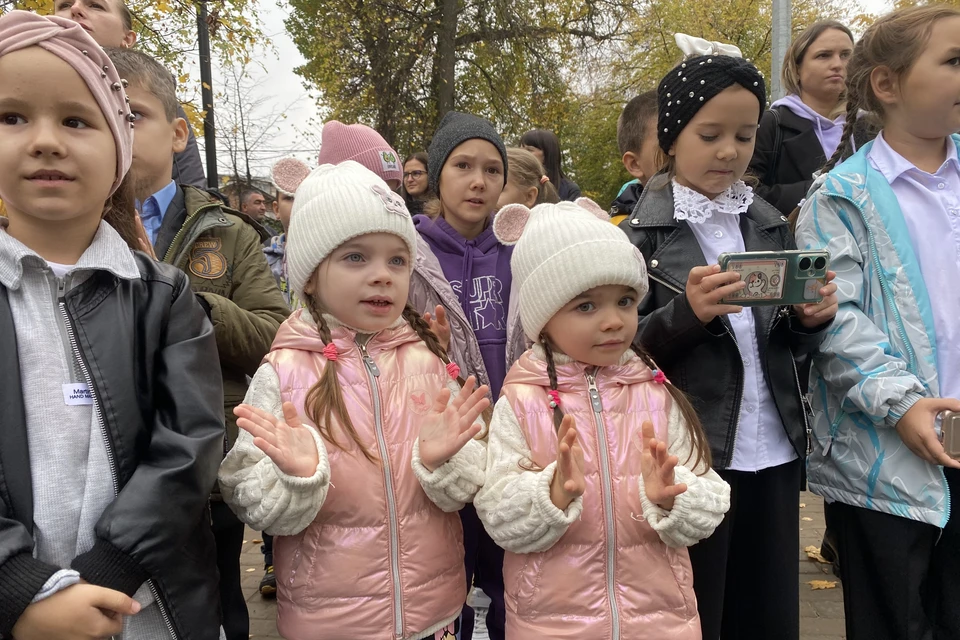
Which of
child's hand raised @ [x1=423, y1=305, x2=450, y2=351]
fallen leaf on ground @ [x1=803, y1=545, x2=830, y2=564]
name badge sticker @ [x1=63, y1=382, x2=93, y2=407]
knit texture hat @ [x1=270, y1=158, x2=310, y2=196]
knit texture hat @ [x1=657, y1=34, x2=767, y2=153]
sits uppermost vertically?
knit texture hat @ [x1=657, y1=34, x2=767, y2=153]

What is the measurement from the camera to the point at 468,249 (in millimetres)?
2738

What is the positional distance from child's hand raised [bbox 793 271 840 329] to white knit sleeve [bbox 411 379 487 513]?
1118 mm

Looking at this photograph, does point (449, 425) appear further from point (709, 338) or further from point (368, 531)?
point (709, 338)

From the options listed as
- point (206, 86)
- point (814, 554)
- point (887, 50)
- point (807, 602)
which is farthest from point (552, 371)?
point (206, 86)

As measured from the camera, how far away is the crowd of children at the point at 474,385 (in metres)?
1.56

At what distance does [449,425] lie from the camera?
1.84 meters

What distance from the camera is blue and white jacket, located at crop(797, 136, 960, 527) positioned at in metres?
2.11

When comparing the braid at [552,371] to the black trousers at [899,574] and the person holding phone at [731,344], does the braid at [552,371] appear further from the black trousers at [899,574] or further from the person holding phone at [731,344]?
the black trousers at [899,574]

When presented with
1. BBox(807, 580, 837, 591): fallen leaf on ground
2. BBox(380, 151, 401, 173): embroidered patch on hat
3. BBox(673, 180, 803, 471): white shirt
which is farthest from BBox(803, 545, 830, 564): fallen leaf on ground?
BBox(380, 151, 401, 173): embroidered patch on hat

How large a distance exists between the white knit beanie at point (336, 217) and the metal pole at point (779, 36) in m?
7.74

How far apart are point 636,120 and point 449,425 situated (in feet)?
7.29

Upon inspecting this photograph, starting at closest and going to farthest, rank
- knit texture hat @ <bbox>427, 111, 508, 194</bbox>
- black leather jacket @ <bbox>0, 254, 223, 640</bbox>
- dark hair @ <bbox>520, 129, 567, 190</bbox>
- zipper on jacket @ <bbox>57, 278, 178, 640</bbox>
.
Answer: black leather jacket @ <bbox>0, 254, 223, 640</bbox> → zipper on jacket @ <bbox>57, 278, 178, 640</bbox> → knit texture hat @ <bbox>427, 111, 508, 194</bbox> → dark hair @ <bbox>520, 129, 567, 190</bbox>

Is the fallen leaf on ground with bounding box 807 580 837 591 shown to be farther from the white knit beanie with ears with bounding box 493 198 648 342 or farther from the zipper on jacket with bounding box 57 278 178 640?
the zipper on jacket with bounding box 57 278 178 640

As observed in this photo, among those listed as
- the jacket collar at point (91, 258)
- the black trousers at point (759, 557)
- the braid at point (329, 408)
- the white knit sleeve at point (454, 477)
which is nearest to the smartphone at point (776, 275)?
the black trousers at point (759, 557)
